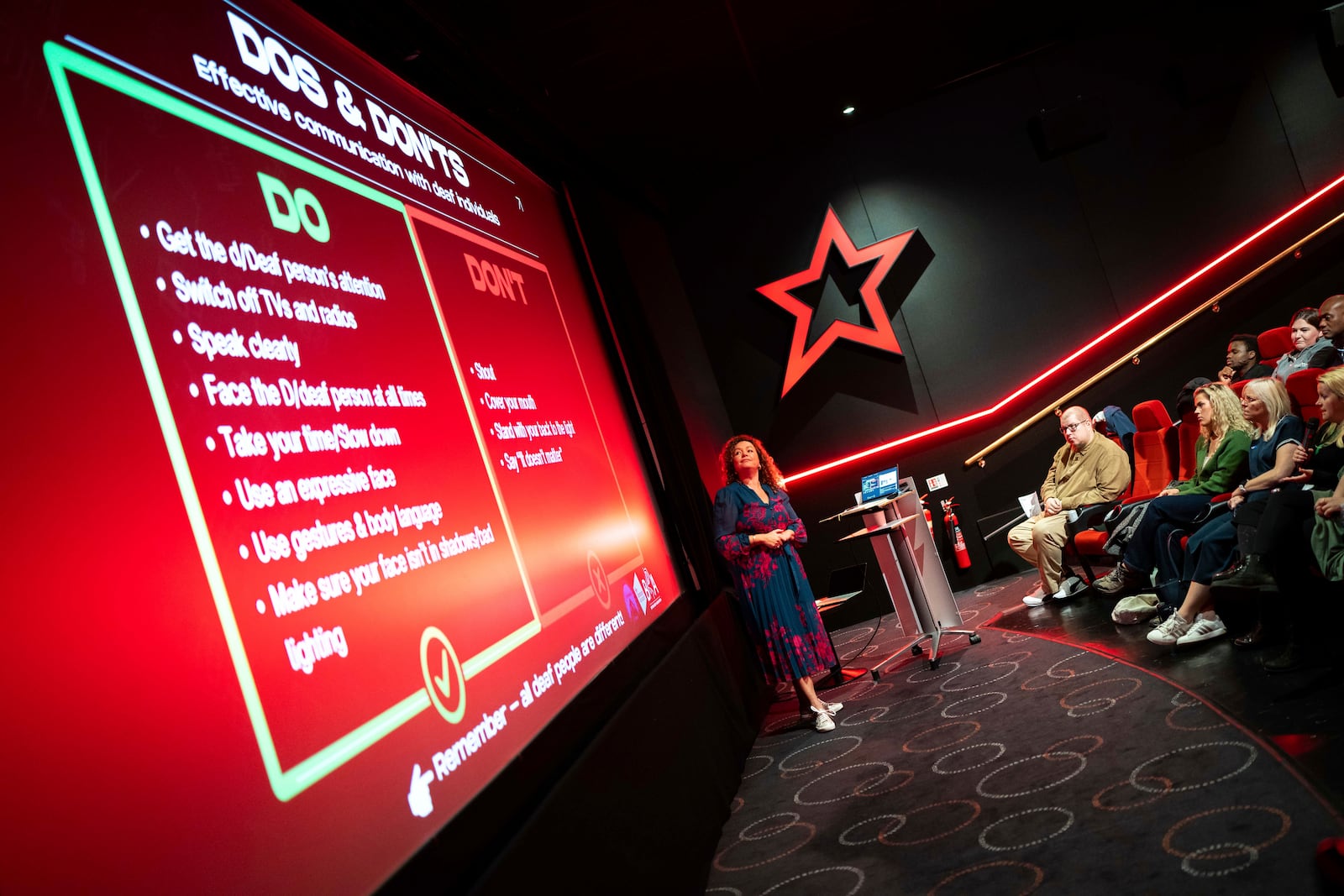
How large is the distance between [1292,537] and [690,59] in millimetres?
4030

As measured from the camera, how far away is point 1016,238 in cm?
725

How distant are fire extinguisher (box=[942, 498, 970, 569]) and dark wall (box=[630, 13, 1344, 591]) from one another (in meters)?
0.11

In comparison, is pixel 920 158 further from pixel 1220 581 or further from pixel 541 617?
pixel 541 617

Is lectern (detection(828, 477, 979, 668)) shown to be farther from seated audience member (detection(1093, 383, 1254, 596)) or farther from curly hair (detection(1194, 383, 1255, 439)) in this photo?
curly hair (detection(1194, 383, 1255, 439))

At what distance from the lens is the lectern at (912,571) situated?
206 inches

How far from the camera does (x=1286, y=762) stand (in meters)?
2.36

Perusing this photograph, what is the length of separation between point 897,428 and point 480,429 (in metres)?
5.40

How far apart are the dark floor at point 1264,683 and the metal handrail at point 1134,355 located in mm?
2707

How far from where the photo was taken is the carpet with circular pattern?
2.08 metres

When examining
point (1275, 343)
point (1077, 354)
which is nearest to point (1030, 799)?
point (1275, 343)

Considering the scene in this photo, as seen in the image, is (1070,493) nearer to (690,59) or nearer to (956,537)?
(956,537)

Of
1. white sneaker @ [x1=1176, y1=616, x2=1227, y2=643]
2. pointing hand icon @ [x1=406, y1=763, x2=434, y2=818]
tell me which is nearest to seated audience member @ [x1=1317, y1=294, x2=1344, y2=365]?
white sneaker @ [x1=1176, y1=616, x2=1227, y2=643]

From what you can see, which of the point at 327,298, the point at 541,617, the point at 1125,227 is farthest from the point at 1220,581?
the point at 1125,227

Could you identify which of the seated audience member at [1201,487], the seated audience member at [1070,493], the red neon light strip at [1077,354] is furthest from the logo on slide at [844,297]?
the seated audience member at [1201,487]
